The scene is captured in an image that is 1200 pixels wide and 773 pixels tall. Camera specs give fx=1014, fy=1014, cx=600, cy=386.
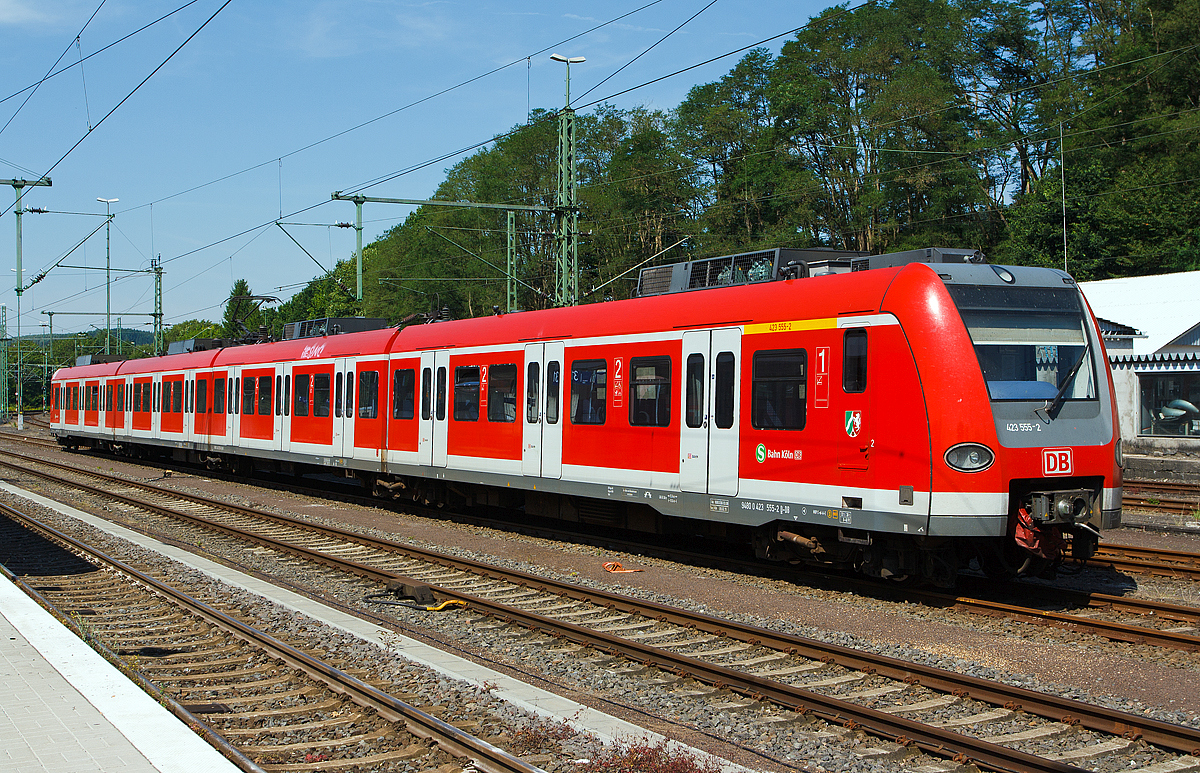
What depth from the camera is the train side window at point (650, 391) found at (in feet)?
40.6

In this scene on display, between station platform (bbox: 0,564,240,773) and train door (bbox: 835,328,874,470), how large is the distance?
6.52 meters

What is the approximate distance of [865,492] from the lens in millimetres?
9742

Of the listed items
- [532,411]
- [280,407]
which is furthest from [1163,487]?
[280,407]

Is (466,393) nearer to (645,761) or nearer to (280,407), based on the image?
(280,407)

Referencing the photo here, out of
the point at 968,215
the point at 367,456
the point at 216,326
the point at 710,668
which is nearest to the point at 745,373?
the point at 710,668

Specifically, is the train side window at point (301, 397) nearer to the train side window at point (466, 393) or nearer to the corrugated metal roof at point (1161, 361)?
the train side window at point (466, 393)

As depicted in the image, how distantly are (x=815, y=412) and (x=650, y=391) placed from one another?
9.20ft

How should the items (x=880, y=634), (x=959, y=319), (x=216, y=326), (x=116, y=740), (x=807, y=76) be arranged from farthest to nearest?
(x=216, y=326) → (x=807, y=76) → (x=959, y=319) → (x=880, y=634) → (x=116, y=740)

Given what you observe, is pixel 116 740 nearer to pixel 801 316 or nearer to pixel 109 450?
pixel 801 316

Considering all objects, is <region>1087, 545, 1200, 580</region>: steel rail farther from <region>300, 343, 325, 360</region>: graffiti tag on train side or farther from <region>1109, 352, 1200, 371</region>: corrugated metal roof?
<region>300, 343, 325, 360</region>: graffiti tag on train side

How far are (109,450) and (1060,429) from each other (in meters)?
37.9

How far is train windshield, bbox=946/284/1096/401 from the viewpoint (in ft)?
31.0

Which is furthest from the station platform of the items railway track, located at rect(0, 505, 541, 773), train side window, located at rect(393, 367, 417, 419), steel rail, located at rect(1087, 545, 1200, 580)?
train side window, located at rect(393, 367, 417, 419)

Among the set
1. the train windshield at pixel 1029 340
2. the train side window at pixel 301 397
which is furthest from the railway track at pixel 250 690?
the train side window at pixel 301 397
